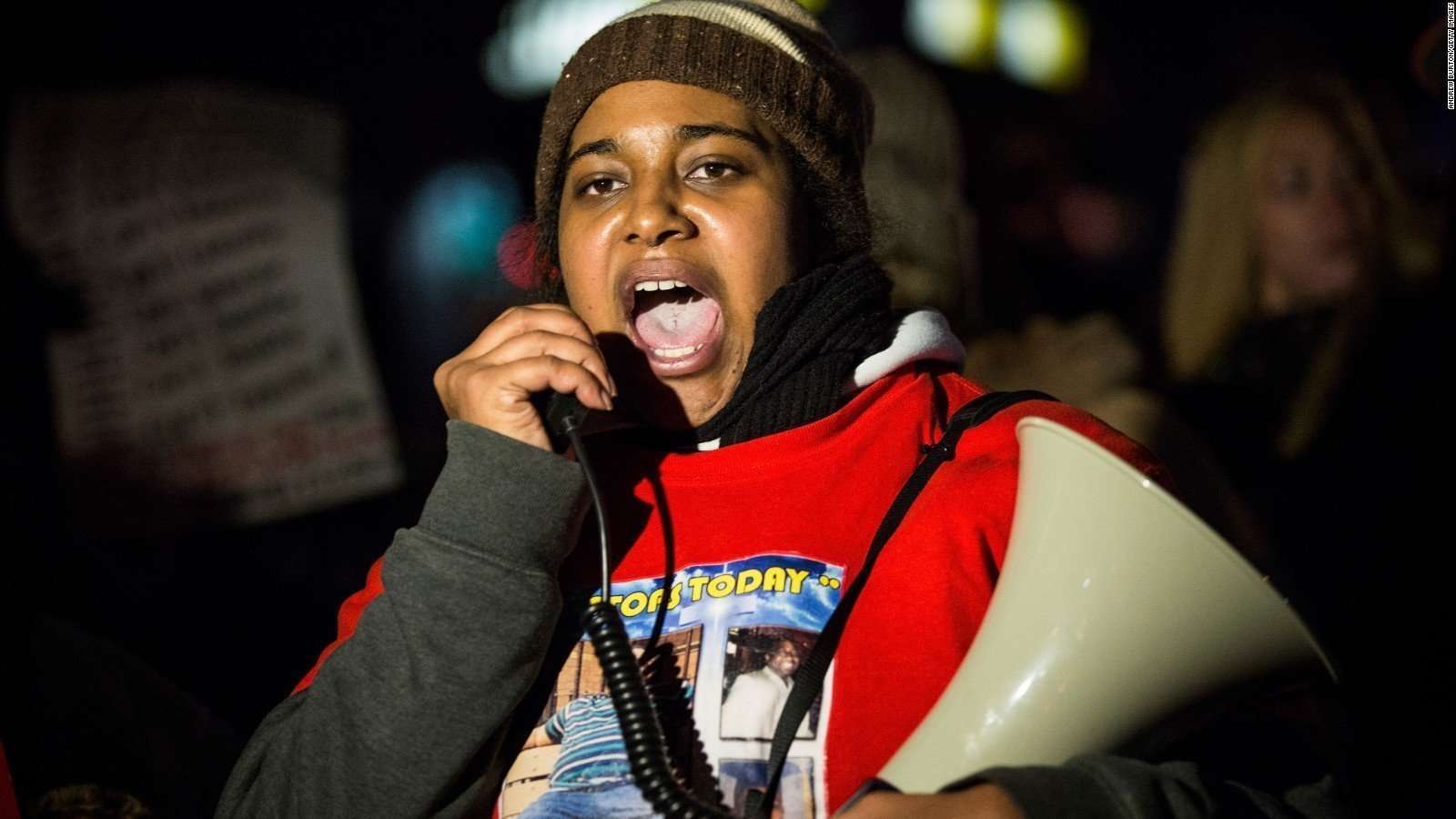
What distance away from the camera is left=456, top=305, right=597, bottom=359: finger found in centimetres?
201

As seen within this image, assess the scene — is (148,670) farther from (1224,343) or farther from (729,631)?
(1224,343)

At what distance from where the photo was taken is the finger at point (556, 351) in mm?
1974

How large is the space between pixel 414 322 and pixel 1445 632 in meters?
3.46

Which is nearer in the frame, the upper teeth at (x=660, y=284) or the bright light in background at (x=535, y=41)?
the upper teeth at (x=660, y=284)

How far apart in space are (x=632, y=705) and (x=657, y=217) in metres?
0.79

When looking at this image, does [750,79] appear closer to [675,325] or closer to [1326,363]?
[675,325]

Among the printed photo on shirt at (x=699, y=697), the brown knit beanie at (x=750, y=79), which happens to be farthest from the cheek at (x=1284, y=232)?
the printed photo on shirt at (x=699, y=697)

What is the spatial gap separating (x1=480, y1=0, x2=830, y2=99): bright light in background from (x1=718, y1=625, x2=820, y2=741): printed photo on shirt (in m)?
4.50

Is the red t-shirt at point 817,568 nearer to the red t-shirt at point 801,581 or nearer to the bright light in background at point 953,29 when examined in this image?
the red t-shirt at point 801,581

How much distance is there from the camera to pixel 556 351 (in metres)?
1.97

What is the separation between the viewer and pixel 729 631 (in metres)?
1.91

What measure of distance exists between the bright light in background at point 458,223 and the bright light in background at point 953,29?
148 inches

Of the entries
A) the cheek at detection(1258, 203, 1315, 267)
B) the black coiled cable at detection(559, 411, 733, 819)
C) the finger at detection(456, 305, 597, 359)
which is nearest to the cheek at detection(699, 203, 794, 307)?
the finger at detection(456, 305, 597, 359)

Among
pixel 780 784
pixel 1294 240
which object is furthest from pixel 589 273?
pixel 1294 240
